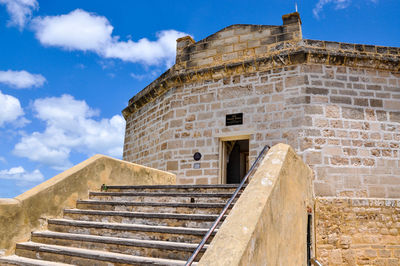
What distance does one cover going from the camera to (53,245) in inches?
160

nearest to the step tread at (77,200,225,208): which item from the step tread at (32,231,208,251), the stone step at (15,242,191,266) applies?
the step tread at (32,231,208,251)

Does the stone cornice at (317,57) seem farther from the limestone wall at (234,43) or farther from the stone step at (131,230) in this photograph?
the stone step at (131,230)

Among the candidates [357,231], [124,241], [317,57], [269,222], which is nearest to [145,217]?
[124,241]

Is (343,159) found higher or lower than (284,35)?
lower

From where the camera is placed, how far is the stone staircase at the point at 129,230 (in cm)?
344

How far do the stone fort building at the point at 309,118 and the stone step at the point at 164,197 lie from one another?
8.44ft

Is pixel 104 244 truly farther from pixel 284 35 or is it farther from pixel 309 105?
pixel 284 35

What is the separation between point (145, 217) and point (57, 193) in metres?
1.58

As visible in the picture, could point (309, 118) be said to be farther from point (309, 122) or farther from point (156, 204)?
point (156, 204)

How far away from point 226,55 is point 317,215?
4.37 metres

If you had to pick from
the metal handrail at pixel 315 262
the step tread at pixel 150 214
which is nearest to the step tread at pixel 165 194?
the step tread at pixel 150 214

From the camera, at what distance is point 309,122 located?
679 cm

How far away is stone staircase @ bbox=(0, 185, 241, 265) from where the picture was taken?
11.3 feet

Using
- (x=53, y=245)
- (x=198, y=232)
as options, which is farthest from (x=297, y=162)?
(x=53, y=245)
